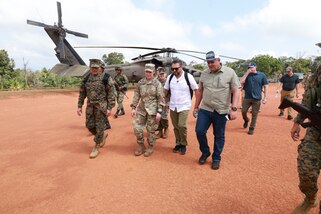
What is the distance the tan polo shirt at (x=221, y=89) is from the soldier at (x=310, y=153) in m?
1.42

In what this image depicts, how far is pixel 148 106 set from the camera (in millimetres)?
4758

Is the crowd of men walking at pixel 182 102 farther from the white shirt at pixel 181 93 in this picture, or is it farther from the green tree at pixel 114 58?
the green tree at pixel 114 58

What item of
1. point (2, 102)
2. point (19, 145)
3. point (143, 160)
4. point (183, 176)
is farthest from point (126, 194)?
point (2, 102)

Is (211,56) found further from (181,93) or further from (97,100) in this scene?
(97,100)

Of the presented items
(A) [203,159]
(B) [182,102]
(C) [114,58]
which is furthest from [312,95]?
(C) [114,58]

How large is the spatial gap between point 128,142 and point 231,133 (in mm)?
2853

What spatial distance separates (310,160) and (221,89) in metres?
1.86

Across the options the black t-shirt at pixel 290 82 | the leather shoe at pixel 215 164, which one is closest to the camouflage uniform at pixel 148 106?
the leather shoe at pixel 215 164

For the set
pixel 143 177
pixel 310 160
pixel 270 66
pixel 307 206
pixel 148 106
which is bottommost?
pixel 143 177

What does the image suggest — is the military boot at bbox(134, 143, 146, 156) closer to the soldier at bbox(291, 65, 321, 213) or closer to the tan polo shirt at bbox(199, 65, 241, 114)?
the tan polo shirt at bbox(199, 65, 241, 114)

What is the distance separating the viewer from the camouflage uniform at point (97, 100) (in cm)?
477

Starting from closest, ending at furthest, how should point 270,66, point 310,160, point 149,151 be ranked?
1. point 310,160
2. point 149,151
3. point 270,66

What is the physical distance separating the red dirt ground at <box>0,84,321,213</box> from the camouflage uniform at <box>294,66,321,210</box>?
60 cm

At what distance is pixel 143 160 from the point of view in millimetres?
4582
